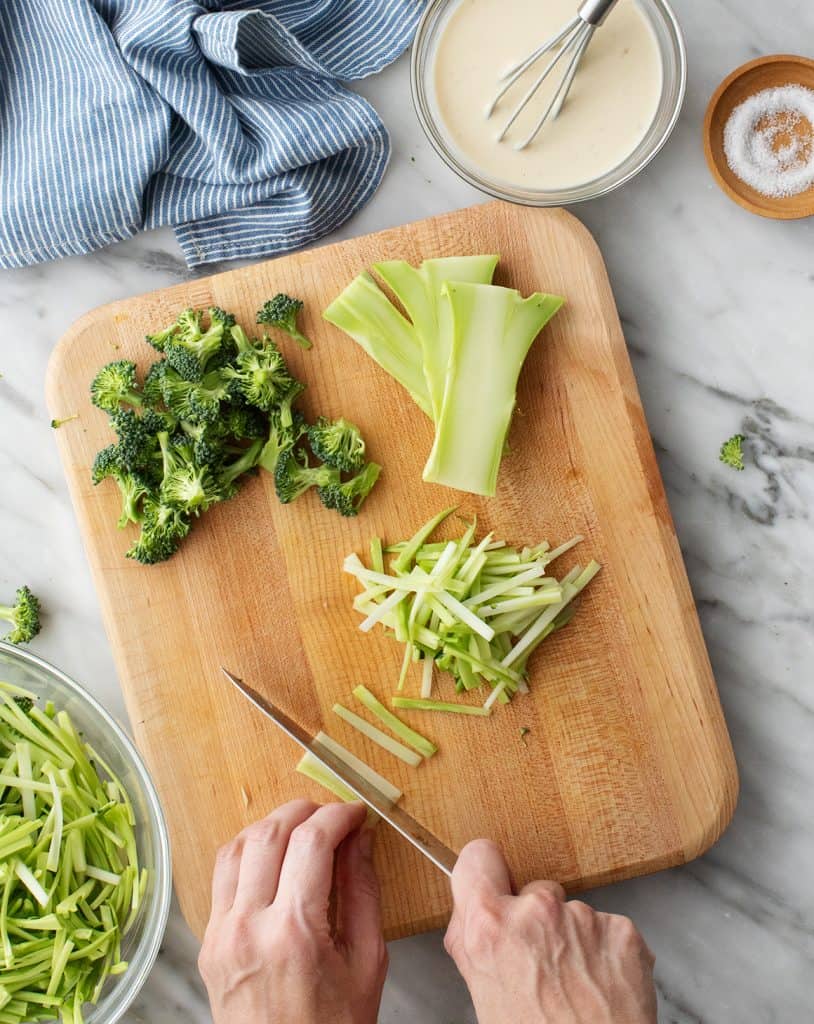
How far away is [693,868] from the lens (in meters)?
2.59

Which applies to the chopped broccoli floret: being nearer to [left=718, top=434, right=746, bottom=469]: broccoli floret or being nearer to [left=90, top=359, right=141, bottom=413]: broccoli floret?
[left=90, top=359, right=141, bottom=413]: broccoli floret

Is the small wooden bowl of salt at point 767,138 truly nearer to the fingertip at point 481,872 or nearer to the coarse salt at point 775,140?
the coarse salt at point 775,140

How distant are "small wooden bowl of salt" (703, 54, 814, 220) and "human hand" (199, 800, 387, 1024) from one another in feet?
6.11

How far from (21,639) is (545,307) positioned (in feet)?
5.44

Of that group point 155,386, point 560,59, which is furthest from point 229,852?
point 560,59

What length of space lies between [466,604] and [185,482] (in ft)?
2.48

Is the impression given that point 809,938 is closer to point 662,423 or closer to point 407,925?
point 407,925

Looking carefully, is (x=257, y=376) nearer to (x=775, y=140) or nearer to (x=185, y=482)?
(x=185, y=482)

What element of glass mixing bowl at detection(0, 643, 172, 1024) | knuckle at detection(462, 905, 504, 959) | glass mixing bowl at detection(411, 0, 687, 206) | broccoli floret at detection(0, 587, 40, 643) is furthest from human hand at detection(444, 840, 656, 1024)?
glass mixing bowl at detection(411, 0, 687, 206)

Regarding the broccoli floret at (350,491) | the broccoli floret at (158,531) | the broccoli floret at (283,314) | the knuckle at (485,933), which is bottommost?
the knuckle at (485,933)

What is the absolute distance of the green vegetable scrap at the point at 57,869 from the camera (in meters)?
2.22

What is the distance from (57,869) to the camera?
2.25m

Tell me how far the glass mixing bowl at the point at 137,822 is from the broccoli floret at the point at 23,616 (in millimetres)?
177

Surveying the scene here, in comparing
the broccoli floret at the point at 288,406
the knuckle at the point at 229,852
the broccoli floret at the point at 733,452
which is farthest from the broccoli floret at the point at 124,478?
the broccoli floret at the point at 733,452
